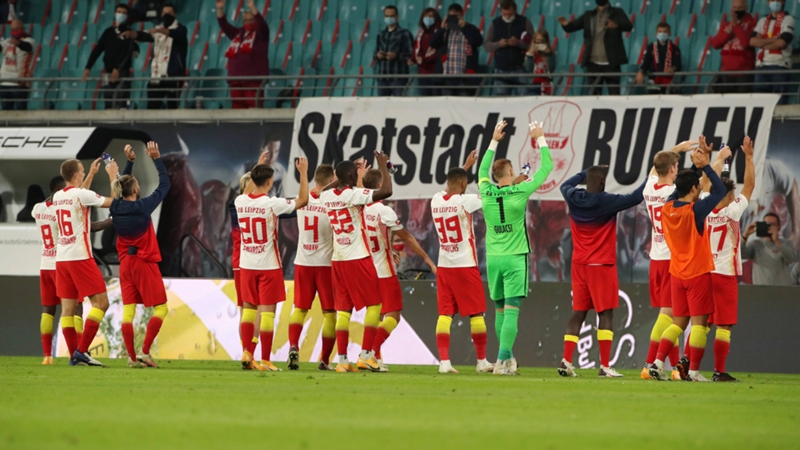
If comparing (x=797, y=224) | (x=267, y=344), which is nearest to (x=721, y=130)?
(x=797, y=224)

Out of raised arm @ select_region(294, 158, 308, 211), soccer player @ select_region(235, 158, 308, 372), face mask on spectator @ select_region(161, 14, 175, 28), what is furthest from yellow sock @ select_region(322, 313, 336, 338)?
face mask on spectator @ select_region(161, 14, 175, 28)

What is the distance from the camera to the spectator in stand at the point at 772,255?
1745 cm

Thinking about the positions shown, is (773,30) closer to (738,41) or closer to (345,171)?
(738,41)

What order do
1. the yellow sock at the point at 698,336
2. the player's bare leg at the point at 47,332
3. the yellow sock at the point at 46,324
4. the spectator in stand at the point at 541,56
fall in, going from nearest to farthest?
the yellow sock at the point at 698,336
the player's bare leg at the point at 47,332
the yellow sock at the point at 46,324
the spectator in stand at the point at 541,56

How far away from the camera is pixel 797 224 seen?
17.4 m

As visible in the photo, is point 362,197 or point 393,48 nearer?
point 362,197

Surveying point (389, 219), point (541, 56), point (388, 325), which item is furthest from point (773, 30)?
point (388, 325)

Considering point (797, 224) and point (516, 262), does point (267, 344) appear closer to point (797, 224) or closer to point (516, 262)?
point (516, 262)

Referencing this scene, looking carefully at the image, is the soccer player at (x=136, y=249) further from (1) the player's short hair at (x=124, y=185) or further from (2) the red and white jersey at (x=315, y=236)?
(2) the red and white jersey at (x=315, y=236)

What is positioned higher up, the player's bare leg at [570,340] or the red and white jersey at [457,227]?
the red and white jersey at [457,227]

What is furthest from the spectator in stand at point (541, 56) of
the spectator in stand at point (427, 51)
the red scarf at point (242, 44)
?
the red scarf at point (242, 44)

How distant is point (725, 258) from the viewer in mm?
12266

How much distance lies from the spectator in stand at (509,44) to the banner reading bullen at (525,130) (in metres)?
1.52

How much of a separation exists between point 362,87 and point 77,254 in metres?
8.02
